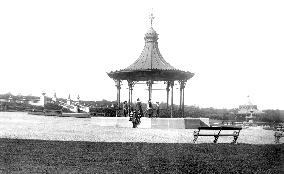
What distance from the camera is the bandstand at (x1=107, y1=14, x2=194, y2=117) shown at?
29.8 metres

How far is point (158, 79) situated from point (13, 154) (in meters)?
21.4

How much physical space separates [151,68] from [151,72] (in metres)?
0.37

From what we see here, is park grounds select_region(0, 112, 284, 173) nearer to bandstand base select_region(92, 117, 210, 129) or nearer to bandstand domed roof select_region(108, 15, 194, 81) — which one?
bandstand base select_region(92, 117, 210, 129)

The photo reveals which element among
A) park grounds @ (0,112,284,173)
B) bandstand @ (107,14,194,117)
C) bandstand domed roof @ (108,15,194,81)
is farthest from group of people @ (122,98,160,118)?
park grounds @ (0,112,284,173)

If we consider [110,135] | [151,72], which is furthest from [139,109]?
[110,135]

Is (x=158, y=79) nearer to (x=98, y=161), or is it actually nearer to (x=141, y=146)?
(x=141, y=146)

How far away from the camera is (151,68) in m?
29.8

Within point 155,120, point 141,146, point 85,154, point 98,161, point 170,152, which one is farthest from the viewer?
point 155,120

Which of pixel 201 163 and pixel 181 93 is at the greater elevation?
pixel 181 93

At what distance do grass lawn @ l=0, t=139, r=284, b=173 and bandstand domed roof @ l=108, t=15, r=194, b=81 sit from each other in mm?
14862

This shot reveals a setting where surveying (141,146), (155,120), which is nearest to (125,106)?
(155,120)

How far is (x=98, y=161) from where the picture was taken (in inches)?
431

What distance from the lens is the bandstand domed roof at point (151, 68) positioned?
2966 centimetres

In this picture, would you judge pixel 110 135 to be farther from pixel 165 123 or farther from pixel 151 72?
pixel 151 72
